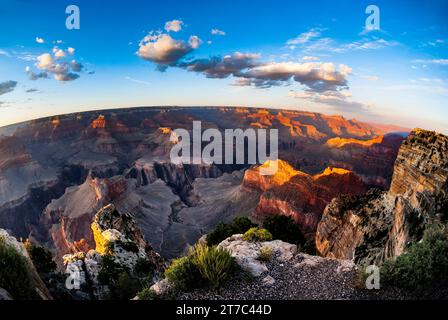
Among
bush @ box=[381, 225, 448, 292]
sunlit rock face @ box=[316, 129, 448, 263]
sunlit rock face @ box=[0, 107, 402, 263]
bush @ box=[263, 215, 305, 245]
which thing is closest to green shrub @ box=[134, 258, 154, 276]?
sunlit rock face @ box=[316, 129, 448, 263]

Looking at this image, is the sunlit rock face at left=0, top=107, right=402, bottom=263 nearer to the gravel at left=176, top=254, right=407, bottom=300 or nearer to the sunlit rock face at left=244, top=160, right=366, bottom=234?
the sunlit rock face at left=244, top=160, right=366, bottom=234

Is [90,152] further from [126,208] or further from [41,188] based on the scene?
[126,208]

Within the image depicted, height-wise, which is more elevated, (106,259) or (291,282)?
(291,282)

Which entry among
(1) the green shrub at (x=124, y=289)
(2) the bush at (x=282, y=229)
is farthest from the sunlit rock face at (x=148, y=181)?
(1) the green shrub at (x=124, y=289)

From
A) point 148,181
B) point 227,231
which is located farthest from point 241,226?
point 148,181

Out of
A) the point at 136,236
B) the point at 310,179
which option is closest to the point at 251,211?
the point at 310,179

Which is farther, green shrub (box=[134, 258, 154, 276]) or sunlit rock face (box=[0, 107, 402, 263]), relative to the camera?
sunlit rock face (box=[0, 107, 402, 263])

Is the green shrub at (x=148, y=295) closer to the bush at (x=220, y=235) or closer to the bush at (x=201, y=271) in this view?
the bush at (x=201, y=271)

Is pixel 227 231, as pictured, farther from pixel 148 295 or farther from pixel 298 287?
pixel 148 295
